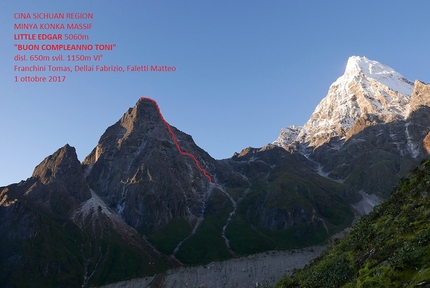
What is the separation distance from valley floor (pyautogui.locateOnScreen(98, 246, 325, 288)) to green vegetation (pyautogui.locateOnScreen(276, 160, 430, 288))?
109 m

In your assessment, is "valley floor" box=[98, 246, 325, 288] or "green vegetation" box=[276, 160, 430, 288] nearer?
"green vegetation" box=[276, 160, 430, 288]

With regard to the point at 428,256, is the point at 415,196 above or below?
above

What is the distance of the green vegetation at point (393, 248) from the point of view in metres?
25.1

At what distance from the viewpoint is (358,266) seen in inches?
1353

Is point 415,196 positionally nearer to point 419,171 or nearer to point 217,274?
point 419,171

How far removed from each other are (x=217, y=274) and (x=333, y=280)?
137 meters

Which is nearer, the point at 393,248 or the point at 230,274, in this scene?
the point at 393,248

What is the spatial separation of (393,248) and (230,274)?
141594 millimetres

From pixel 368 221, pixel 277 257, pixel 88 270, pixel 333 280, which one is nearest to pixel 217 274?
pixel 277 257

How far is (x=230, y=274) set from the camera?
160 metres

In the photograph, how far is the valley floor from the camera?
152m

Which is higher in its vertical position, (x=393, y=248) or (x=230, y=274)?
(x=393, y=248)

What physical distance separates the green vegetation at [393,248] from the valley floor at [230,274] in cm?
10876

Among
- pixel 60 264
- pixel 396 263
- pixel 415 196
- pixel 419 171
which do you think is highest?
pixel 419 171
